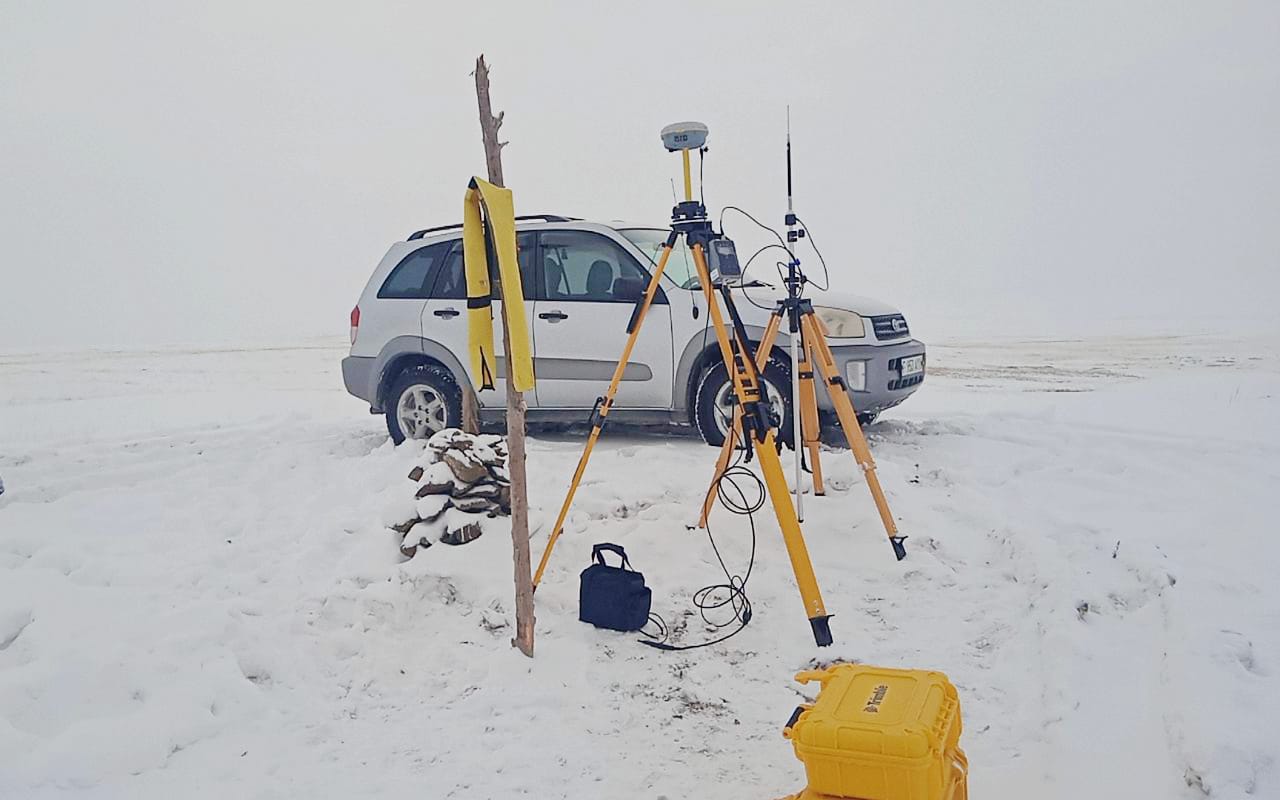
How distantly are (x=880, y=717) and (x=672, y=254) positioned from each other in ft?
18.0

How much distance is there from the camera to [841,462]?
6285mm

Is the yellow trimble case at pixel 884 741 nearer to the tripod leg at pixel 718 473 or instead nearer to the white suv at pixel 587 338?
the tripod leg at pixel 718 473

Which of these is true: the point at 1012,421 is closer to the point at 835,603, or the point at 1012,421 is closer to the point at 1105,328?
the point at 835,603

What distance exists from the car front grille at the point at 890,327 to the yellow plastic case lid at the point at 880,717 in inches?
183

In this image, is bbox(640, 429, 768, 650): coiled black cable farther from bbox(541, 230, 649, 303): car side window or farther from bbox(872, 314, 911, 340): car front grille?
bbox(541, 230, 649, 303): car side window

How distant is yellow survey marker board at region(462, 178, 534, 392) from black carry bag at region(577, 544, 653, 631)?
959 millimetres

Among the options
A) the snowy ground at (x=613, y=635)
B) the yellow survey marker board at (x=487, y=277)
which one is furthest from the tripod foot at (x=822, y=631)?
the yellow survey marker board at (x=487, y=277)

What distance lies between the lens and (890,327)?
7574 mm

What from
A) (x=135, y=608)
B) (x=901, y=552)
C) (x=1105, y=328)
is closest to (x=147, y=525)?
(x=135, y=608)

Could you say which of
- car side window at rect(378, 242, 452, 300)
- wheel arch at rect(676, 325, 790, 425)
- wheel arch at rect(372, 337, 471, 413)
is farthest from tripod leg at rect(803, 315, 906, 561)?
car side window at rect(378, 242, 452, 300)

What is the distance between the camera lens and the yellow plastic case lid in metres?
2.68

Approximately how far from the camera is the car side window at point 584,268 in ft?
25.5

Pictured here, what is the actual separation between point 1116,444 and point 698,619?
13.3 ft

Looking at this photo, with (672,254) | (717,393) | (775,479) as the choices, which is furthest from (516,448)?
(672,254)
